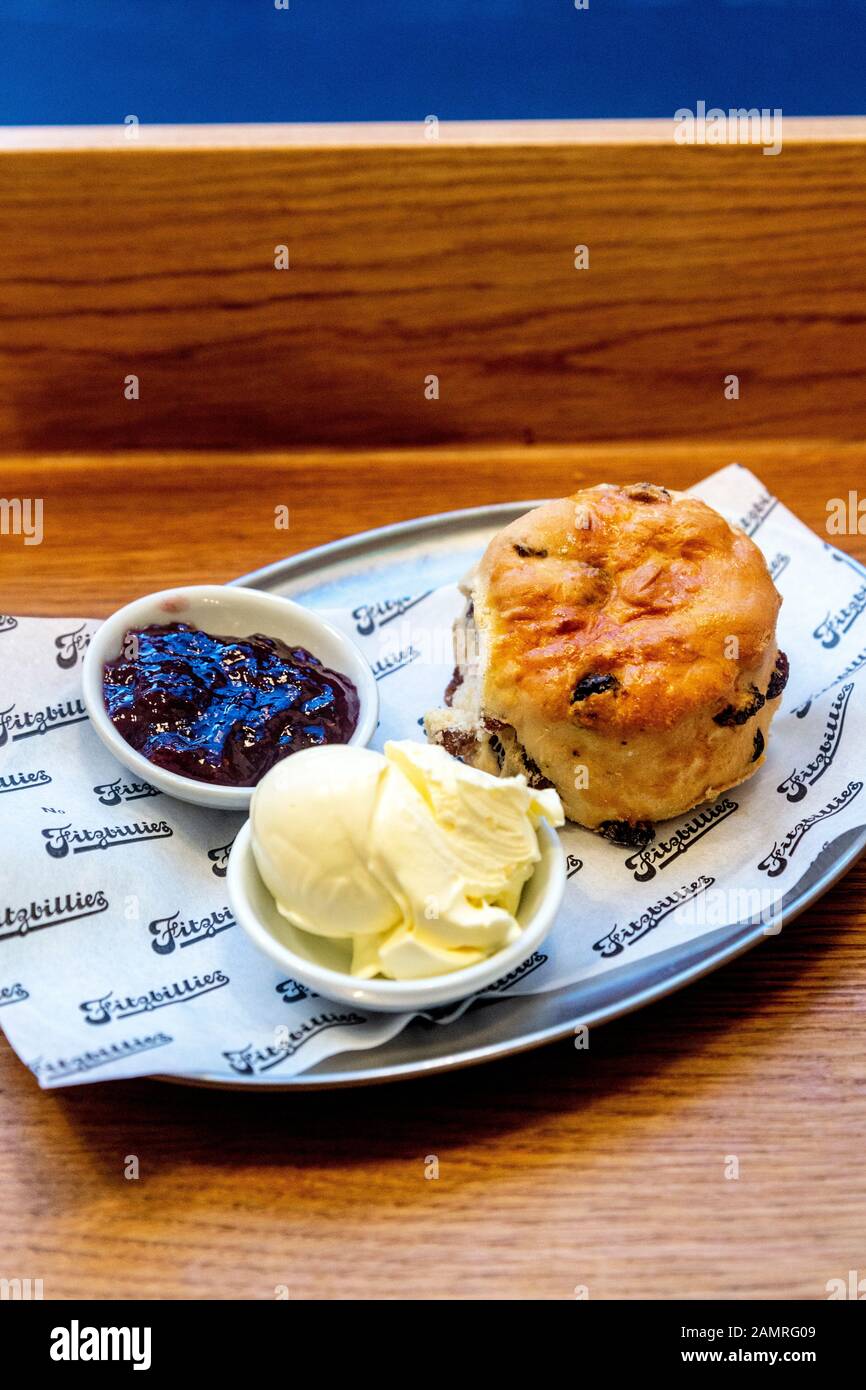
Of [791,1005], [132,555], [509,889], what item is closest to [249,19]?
[132,555]

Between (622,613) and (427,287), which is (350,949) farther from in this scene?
(427,287)

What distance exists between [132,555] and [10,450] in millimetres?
538

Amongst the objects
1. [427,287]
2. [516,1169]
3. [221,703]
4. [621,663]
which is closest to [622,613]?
[621,663]

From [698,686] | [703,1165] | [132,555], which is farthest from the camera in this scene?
[132,555]

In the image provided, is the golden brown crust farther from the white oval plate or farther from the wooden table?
the wooden table

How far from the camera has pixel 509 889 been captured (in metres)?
1.72

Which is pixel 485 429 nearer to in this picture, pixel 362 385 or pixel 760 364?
pixel 362 385

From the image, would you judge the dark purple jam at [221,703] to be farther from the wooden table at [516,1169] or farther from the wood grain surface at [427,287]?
the wood grain surface at [427,287]

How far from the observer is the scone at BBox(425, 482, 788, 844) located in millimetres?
1931

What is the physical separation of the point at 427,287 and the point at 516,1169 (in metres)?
1.94

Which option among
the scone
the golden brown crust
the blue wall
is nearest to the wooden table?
the scone

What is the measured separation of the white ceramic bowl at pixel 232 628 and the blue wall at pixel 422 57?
1.35 metres

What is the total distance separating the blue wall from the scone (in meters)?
1.38

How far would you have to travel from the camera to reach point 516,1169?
160cm
